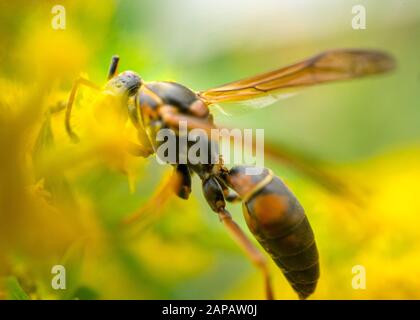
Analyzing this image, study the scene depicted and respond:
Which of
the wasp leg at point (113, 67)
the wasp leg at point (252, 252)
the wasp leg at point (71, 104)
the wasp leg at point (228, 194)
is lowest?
the wasp leg at point (252, 252)

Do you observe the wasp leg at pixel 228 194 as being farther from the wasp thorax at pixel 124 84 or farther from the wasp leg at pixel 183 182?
the wasp thorax at pixel 124 84

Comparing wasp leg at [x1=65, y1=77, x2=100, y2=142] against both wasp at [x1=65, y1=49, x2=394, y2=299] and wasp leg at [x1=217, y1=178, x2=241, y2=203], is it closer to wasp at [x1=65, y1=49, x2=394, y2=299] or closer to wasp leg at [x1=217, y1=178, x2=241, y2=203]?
wasp at [x1=65, y1=49, x2=394, y2=299]

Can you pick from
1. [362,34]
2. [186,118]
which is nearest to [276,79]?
[186,118]

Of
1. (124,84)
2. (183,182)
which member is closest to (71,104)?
(124,84)

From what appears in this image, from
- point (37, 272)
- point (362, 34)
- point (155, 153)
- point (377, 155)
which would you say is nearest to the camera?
point (37, 272)

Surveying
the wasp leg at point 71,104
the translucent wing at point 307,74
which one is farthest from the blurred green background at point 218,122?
the translucent wing at point 307,74

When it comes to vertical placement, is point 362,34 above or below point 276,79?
above
